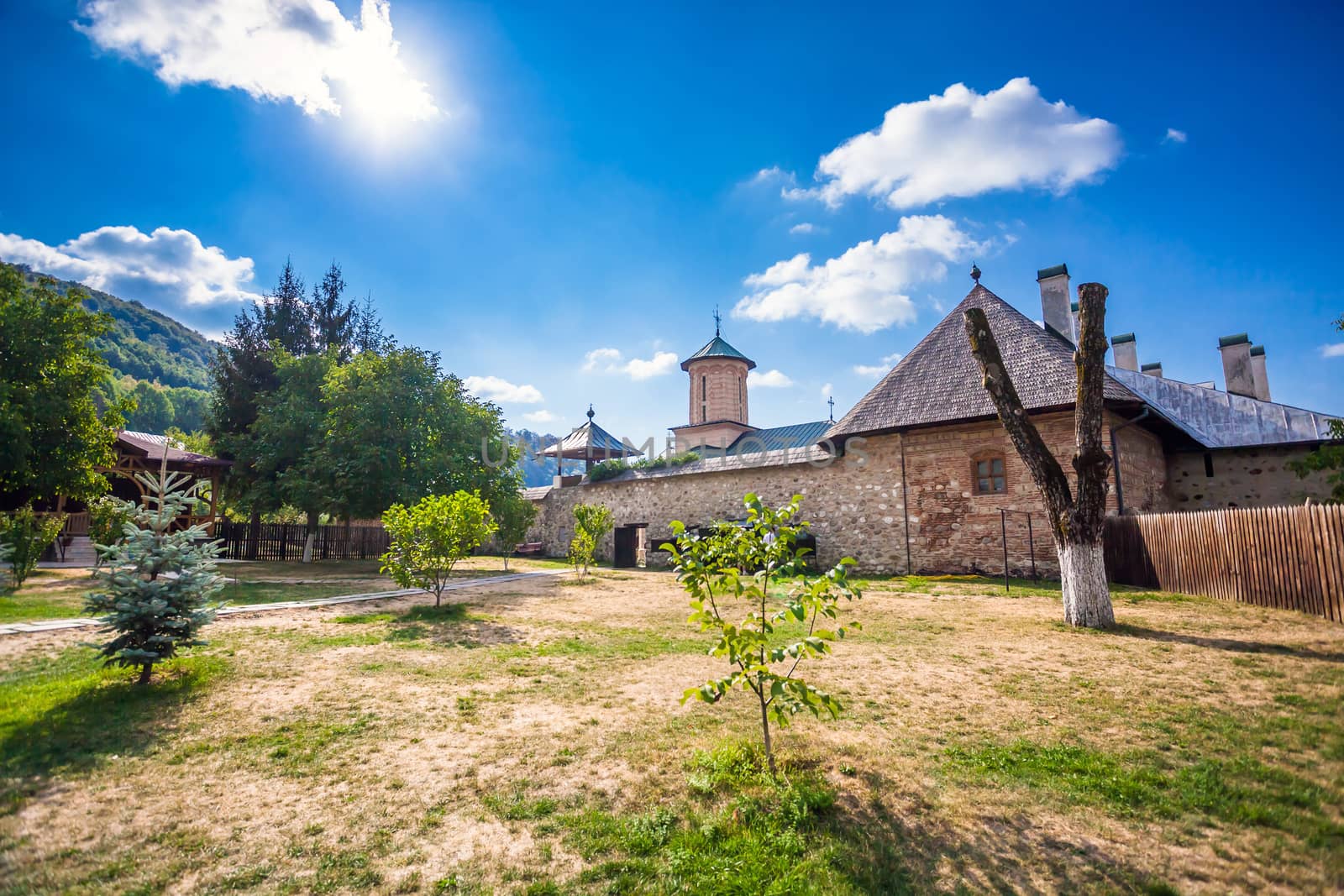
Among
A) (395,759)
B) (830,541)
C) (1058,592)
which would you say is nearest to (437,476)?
(830,541)

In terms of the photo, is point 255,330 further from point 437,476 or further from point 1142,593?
point 1142,593

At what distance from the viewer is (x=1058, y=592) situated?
1112cm

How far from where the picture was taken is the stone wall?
1362 centimetres

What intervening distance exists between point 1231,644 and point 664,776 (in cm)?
675

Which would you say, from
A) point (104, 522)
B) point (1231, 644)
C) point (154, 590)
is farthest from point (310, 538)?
point (1231, 644)

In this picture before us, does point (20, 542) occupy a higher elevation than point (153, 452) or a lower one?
lower

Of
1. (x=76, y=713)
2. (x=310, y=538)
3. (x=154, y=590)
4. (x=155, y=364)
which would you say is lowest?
(x=76, y=713)

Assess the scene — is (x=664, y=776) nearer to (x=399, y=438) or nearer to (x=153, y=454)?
(x=399, y=438)

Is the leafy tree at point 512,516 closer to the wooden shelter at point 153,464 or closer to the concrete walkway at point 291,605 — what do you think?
the concrete walkway at point 291,605

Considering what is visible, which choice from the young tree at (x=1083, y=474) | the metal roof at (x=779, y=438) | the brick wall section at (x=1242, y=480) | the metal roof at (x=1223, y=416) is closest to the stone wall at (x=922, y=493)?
the brick wall section at (x=1242, y=480)

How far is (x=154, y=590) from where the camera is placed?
5.09 m

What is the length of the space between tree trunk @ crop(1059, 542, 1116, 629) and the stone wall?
18.6 ft

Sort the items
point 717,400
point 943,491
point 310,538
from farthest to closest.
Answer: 1. point 717,400
2. point 310,538
3. point 943,491

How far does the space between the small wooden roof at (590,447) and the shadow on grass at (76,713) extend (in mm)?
20464
